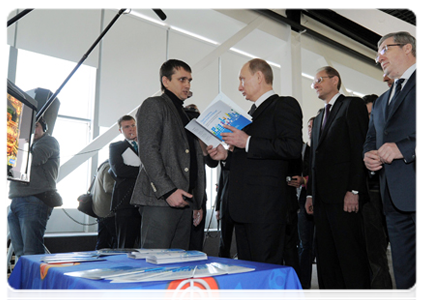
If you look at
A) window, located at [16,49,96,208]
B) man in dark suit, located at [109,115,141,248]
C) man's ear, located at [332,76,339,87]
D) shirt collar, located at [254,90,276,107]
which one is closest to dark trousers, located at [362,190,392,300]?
man's ear, located at [332,76,339,87]

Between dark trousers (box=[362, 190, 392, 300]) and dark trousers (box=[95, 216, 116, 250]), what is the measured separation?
2276 mm

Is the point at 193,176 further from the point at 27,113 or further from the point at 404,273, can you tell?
the point at 404,273

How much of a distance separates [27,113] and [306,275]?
107 inches

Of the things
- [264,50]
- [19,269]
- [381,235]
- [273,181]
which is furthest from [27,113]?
[264,50]

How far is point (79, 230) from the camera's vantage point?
568 centimetres

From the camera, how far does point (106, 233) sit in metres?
3.55

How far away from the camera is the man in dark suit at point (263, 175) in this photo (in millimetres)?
1808

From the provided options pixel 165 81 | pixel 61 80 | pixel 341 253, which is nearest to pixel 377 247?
pixel 341 253

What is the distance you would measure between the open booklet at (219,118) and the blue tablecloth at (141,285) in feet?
2.82

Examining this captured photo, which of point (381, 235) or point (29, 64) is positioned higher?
point (29, 64)

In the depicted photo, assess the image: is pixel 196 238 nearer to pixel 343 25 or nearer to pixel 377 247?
pixel 377 247

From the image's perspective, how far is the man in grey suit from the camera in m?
1.91

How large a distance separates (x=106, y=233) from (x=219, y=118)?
2.22m

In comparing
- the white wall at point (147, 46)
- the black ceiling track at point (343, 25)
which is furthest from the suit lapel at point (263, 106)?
the black ceiling track at point (343, 25)
